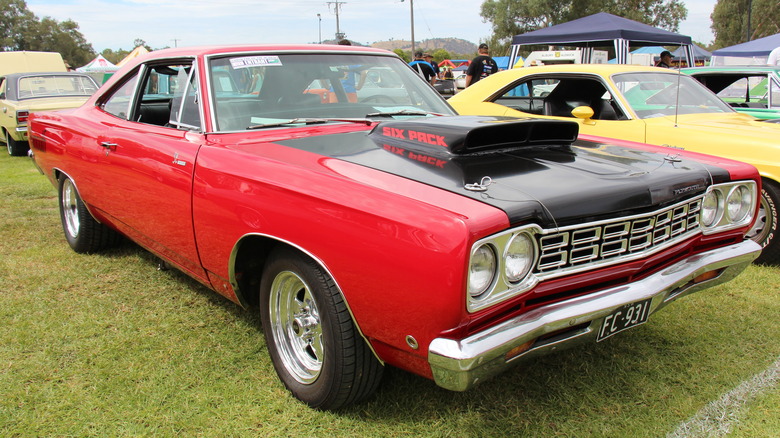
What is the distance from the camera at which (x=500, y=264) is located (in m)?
1.82

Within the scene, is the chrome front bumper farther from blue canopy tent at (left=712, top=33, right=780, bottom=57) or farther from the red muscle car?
blue canopy tent at (left=712, top=33, right=780, bottom=57)

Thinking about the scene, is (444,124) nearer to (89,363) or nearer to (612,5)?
(89,363)

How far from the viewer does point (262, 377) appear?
8.68 ft

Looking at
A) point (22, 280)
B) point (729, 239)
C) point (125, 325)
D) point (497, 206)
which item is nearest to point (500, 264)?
point (497, 206)

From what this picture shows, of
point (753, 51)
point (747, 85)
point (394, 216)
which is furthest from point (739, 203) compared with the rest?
point (753, 51)

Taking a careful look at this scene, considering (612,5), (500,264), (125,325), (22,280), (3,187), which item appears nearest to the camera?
(500,264)

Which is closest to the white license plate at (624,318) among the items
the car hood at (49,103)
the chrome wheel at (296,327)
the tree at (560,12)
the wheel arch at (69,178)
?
the chrome wheel at (296,327)

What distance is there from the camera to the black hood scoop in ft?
7.71

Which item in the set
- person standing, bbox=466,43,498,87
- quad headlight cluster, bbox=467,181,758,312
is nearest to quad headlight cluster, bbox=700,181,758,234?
quad headlight cluster, bbox=467,181,758,312

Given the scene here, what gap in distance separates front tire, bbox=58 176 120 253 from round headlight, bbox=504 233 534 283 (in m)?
3.33

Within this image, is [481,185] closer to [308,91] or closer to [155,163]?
[308,91]

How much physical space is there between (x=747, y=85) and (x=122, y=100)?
7059 millimetres

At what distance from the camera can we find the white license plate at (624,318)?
6.73 feet

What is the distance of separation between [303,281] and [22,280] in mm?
2669
